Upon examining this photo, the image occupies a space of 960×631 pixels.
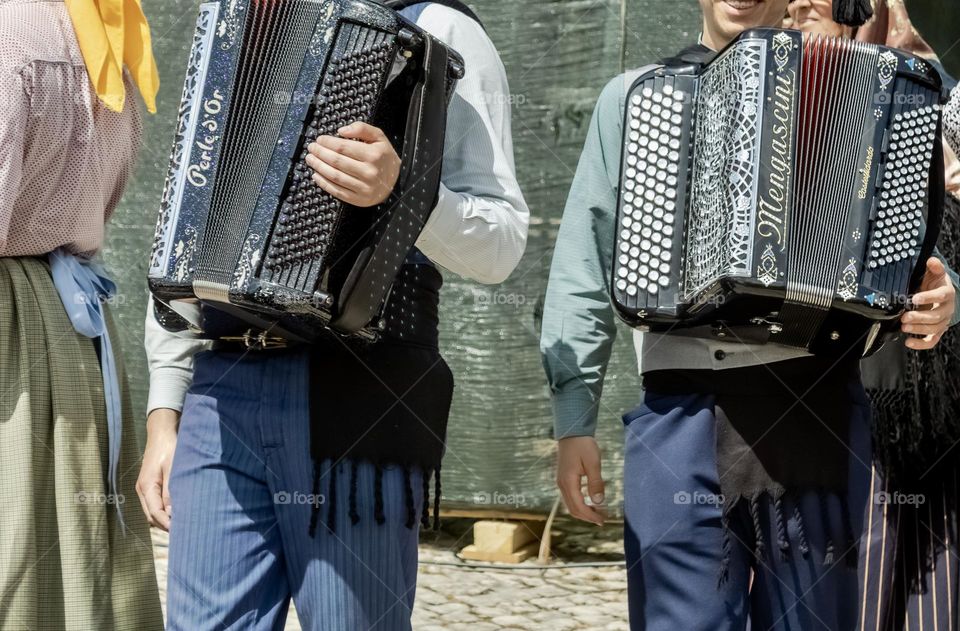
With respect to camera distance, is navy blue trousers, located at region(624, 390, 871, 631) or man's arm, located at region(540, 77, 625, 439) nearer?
navy blue trousers, located at region(624, 390, 871, 631)

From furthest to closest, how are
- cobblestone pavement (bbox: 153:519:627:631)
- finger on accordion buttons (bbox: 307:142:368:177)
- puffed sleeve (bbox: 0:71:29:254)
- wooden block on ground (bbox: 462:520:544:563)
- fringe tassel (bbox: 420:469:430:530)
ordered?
wooden block on ground (bbox: 462:520:544:563), cobblestone pavement (bbox: 153:519:627:631), puffed sleeve (bbox: 0:71:29:254), fringe tassel (bbox: 420:469:430:530), finger on accordion buttons (bbox: 307:142:368:177)

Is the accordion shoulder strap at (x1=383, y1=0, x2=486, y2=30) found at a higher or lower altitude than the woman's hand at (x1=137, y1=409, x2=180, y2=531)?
higher

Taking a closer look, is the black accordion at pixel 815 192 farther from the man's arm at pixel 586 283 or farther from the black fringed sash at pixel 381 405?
the black fringed sash at pixel 381 405

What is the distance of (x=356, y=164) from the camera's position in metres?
2.00

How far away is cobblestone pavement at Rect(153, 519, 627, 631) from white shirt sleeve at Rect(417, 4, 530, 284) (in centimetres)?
208

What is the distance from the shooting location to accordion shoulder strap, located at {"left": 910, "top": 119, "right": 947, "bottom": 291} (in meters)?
2.27

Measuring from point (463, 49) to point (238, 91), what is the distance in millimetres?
425

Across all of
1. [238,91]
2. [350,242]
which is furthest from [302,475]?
[238,91]

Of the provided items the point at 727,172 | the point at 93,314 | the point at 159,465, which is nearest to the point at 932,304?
the point at 727,172

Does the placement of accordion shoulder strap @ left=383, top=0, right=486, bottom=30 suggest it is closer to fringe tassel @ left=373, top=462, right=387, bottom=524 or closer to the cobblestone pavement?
fringe tassel @ left=373, top=462, right=387, bottom=524

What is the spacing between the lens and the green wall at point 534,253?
188 inches

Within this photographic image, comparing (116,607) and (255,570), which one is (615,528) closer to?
(116,607)

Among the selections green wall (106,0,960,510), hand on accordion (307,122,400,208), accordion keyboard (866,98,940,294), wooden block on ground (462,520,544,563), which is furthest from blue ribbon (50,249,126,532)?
wooden block on ground (462,520,544,563)

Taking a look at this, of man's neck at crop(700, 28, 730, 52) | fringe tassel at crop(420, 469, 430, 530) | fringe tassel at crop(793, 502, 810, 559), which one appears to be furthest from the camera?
man's neck at crop(700, 28, 730, 52)
